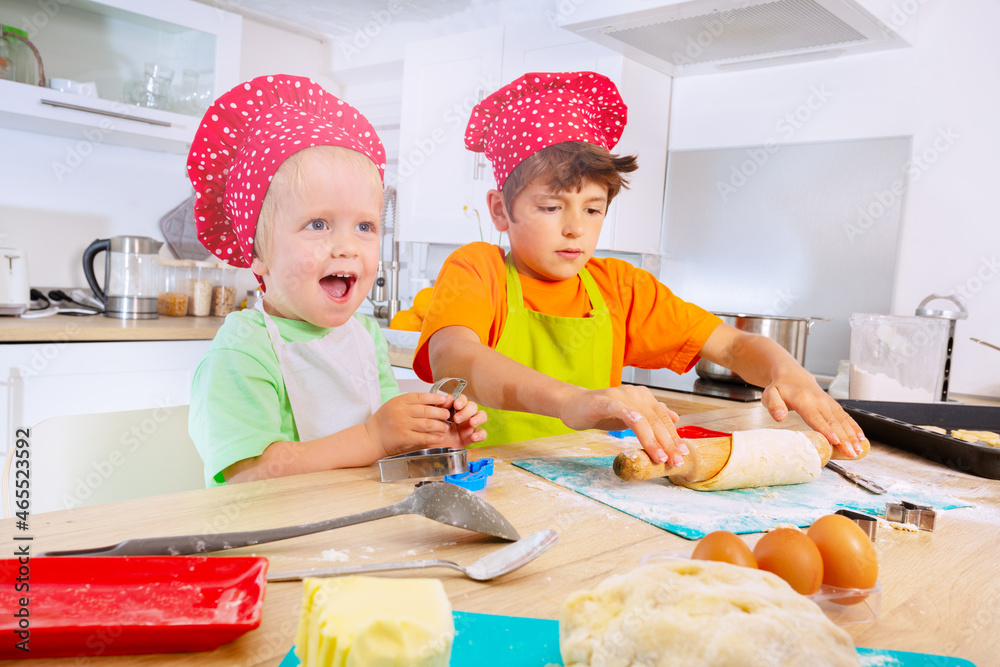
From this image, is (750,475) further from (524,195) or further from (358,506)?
(524,195)

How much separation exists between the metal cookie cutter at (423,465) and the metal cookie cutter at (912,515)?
45cm

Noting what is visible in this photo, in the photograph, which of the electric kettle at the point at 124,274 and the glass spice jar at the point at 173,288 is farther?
the glass spice jar at the point at 173,288

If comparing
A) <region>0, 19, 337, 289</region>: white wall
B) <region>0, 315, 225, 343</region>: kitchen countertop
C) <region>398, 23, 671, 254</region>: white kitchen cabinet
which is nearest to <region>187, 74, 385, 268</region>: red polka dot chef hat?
<region>0, 315, 225, 343</region>: kitchen countertop

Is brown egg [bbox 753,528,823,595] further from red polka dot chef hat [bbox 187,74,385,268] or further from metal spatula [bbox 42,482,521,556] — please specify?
red polka dot chef hat [bbox 187,74,385,268]

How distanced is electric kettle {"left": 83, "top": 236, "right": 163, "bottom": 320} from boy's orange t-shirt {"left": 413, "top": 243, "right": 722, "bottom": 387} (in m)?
1.73

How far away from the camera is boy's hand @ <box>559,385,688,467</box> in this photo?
0.75m

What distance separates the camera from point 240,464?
818 millimetres

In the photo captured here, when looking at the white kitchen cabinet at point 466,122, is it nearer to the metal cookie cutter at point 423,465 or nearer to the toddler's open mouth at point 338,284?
the toddler's open mouth at point 338,284

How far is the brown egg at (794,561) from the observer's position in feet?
1.49

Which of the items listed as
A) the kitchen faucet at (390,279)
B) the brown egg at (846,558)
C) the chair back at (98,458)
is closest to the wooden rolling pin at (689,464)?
the brown egg at (846,558)

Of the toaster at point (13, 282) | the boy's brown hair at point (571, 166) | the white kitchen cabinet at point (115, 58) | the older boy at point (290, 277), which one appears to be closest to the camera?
the older boy at point (290, 277)

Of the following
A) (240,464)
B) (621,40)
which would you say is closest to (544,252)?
(240,464)

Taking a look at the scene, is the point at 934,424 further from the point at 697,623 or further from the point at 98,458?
the point at 98,458

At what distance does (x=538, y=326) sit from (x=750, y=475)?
591 mm
